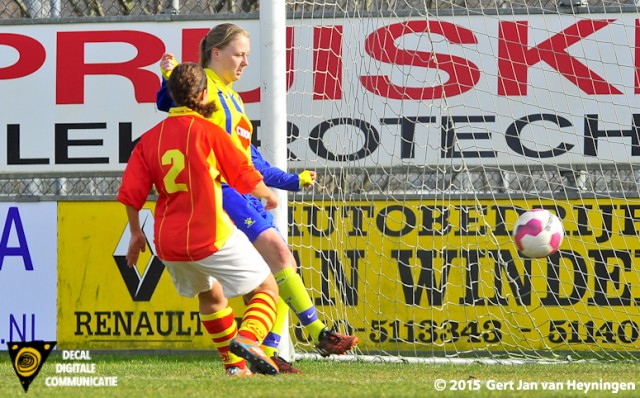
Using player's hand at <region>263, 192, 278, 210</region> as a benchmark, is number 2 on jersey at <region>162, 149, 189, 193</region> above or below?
above

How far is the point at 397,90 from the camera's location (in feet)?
24.4

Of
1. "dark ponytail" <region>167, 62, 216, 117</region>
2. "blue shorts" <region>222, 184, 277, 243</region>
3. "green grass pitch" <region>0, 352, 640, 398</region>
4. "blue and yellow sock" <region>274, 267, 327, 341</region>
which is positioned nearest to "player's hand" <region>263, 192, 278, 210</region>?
"blue shorts" <region>222, 184, 277, 243</region>

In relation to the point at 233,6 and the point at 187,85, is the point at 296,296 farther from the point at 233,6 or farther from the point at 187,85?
the point at 233,6

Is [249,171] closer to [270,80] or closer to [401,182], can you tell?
[270,80]

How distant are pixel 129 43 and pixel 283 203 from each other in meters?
2.04

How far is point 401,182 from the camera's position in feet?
24.7

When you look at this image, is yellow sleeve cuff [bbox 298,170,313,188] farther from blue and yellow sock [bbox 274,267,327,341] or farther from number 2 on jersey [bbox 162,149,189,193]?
number 2 on jersey [bbox 162,149,189,193]

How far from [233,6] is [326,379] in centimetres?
397

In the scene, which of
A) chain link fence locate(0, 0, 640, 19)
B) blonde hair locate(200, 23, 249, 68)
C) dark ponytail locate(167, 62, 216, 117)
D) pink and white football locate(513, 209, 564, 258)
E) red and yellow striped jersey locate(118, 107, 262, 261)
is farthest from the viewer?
chain link fence locate(0, 0, 640, 19)

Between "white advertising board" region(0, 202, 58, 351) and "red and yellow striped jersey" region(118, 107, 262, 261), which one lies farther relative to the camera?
"white advertising board" region(0, 202, 58, 351)

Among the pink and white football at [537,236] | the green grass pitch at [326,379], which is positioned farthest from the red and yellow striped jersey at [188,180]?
the pink and white football at [537,236]

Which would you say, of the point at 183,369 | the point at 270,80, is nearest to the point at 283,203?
the point at 270,80

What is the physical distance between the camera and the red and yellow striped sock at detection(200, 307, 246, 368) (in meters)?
5.20

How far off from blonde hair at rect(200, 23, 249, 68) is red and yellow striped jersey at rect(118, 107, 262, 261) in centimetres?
68
